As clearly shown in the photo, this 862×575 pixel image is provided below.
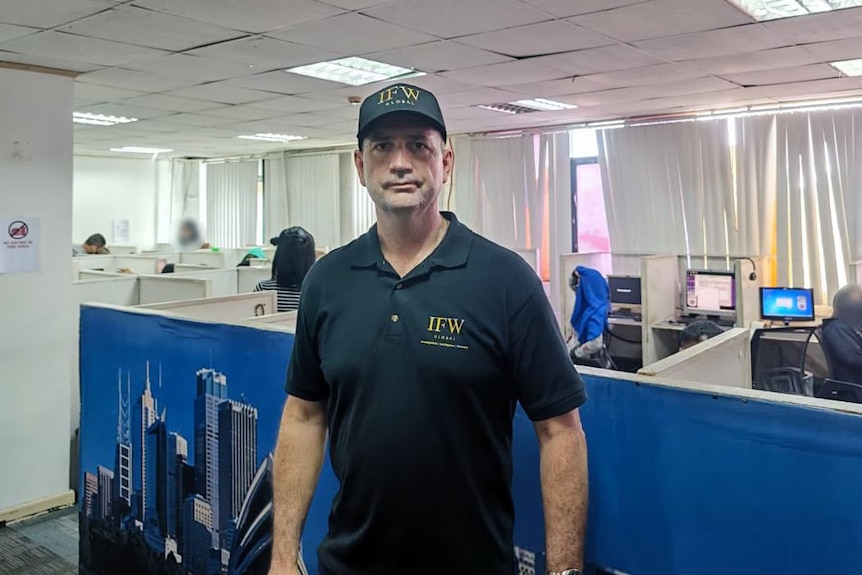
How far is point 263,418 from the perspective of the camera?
213 cm

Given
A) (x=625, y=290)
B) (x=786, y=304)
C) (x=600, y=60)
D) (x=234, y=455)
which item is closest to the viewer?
(x=234, y=455)

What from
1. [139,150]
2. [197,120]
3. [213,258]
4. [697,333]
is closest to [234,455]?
[697,333]

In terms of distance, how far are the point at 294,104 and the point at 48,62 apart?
2016mm

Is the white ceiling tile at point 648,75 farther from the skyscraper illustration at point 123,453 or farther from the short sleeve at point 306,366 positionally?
the short sleeve at point 306,366

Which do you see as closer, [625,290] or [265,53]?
[265,53]

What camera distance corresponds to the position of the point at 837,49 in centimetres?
386

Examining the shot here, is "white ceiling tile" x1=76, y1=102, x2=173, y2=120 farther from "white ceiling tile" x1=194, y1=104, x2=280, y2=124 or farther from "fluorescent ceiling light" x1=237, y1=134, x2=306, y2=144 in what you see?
"fluorescent ceiling light" x1=237, y1=134, x2=306, y2=144

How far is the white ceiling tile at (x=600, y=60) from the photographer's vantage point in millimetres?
3855

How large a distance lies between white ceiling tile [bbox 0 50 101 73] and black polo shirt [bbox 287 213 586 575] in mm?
3382

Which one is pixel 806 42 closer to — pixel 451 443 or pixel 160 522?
pixel 451 443

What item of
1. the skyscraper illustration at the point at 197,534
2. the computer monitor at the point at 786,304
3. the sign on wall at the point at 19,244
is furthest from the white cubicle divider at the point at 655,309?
the sign on wall at the point at 19,244

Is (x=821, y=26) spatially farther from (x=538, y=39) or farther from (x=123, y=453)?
(x=123, y=453)

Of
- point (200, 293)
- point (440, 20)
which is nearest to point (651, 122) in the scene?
point (440, 20)

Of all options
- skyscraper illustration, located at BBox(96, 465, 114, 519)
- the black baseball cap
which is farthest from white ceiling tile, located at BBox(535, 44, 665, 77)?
skyscraper illustration, located at BBox(96, 465, 114, 519)
